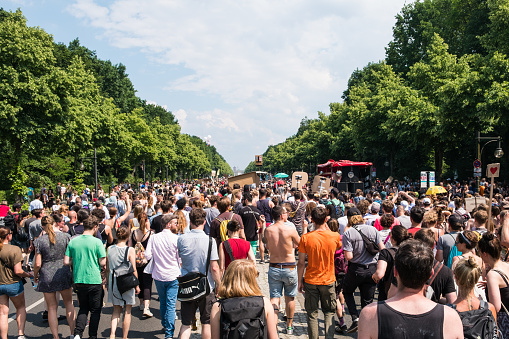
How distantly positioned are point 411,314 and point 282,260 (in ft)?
12.5

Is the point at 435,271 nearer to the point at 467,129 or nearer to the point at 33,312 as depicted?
the point at 33,312

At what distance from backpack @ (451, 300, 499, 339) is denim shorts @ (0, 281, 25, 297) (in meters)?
5.50

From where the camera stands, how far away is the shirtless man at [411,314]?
7.42 ft

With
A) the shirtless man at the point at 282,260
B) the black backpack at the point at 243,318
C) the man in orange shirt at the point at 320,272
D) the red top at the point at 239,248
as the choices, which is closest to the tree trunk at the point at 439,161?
the shirtless man at the point at 282,260

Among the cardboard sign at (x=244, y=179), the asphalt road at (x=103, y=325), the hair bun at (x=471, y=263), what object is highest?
the cardboard sign at (x=244, y=179)

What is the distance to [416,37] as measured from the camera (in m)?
50.6

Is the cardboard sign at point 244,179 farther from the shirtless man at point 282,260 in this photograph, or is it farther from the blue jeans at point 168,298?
the blue jeans at point 168,298

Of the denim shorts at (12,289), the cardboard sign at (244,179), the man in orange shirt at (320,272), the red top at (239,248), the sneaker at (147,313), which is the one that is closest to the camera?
the man in orange shirt at (320,272)

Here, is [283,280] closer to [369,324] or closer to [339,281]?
[339,281]

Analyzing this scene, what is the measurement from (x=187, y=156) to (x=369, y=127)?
58.2 metres

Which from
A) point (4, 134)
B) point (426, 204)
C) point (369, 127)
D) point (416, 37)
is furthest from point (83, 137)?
point (416, 37)

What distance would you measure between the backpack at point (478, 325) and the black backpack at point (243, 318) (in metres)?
1.40

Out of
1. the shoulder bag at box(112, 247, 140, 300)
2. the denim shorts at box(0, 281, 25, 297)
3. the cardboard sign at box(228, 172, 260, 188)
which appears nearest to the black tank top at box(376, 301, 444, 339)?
the shoulder bag at box(112, 247, 140, 300)

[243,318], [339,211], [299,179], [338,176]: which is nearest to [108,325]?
[243,318]
